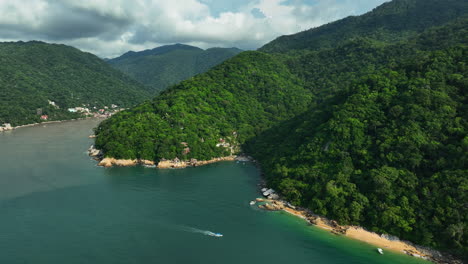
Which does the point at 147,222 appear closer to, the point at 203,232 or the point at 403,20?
the point at 203,232

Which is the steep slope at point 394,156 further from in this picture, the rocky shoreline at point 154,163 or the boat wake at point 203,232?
the rocky shoreline at point 154,163

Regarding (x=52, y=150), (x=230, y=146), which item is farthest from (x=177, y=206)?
(x=52, y=150)

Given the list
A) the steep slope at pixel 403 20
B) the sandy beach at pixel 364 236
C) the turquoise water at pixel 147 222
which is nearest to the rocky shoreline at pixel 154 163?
the turquoise water at pixel 147 222

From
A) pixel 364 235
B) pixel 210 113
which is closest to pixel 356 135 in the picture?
pixel 364 235

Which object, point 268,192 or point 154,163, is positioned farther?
point 154,163

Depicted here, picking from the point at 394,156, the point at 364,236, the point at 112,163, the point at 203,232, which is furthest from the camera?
the point at 112,163

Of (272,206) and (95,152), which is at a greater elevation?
(95,152)

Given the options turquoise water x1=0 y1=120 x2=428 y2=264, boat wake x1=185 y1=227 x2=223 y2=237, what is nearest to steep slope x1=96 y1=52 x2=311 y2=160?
turquoise water x1=0 y1=120 x2=428 y2=264
